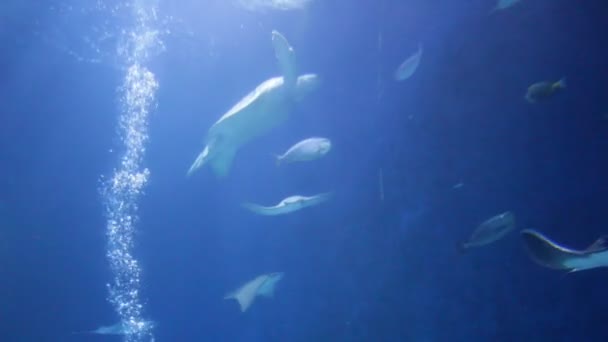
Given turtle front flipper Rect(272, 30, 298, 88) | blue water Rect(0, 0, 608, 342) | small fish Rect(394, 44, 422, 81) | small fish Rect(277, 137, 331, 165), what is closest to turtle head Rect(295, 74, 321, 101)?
turtle front flipper Rect(272, 30, 298, 88)

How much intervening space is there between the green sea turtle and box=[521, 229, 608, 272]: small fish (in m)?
2.91

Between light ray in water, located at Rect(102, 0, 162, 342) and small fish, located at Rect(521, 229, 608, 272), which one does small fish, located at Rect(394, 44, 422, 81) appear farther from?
light ray in water, located at Rect(102, 0, 162, 342)

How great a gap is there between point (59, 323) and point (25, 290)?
0.97 meters

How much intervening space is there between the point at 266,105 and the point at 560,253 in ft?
11.5

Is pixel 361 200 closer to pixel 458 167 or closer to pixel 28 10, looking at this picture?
pixel 458 167

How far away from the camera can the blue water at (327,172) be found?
6.67 meters

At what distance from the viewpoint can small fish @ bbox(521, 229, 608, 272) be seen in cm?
238

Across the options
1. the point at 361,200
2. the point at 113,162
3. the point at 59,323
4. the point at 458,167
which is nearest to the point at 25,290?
the point at 59,323

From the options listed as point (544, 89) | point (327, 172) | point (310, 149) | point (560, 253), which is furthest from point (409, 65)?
point (560, 253)

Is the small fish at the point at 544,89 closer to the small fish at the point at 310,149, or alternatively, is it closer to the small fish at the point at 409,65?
the small fish at the point at 409,65

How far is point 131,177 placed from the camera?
29.9ft

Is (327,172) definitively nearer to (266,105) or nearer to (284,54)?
(266,105)

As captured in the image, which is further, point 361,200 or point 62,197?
point 62,197

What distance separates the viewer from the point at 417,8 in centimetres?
733
